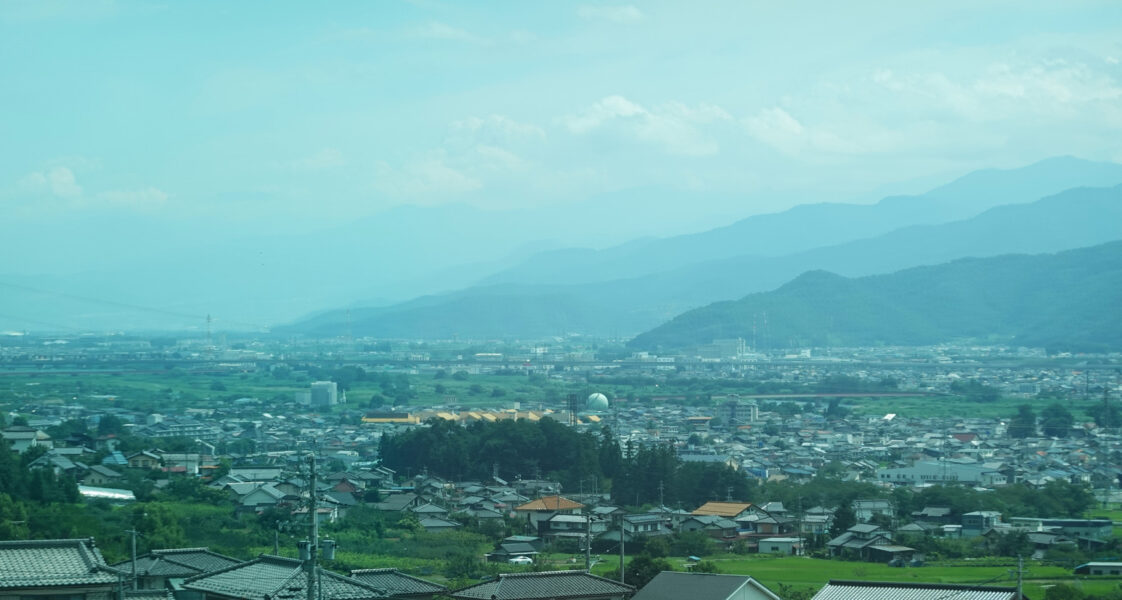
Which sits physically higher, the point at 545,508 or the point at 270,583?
the point at 270,583

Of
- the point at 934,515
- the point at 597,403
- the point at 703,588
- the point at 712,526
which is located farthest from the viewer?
the point at 597,403

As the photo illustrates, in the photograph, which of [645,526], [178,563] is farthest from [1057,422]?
[178,563]

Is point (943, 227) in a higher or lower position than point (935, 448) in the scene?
higher

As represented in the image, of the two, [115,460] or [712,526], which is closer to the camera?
[712,526]

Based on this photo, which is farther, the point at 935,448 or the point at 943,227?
the point at 943,227

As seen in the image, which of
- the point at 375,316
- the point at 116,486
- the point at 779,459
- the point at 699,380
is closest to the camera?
the point at 116,486

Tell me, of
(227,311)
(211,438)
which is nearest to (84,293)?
(227,311)

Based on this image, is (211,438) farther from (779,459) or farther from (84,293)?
(84,293)

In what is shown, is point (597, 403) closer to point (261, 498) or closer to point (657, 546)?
point (261, 498)
